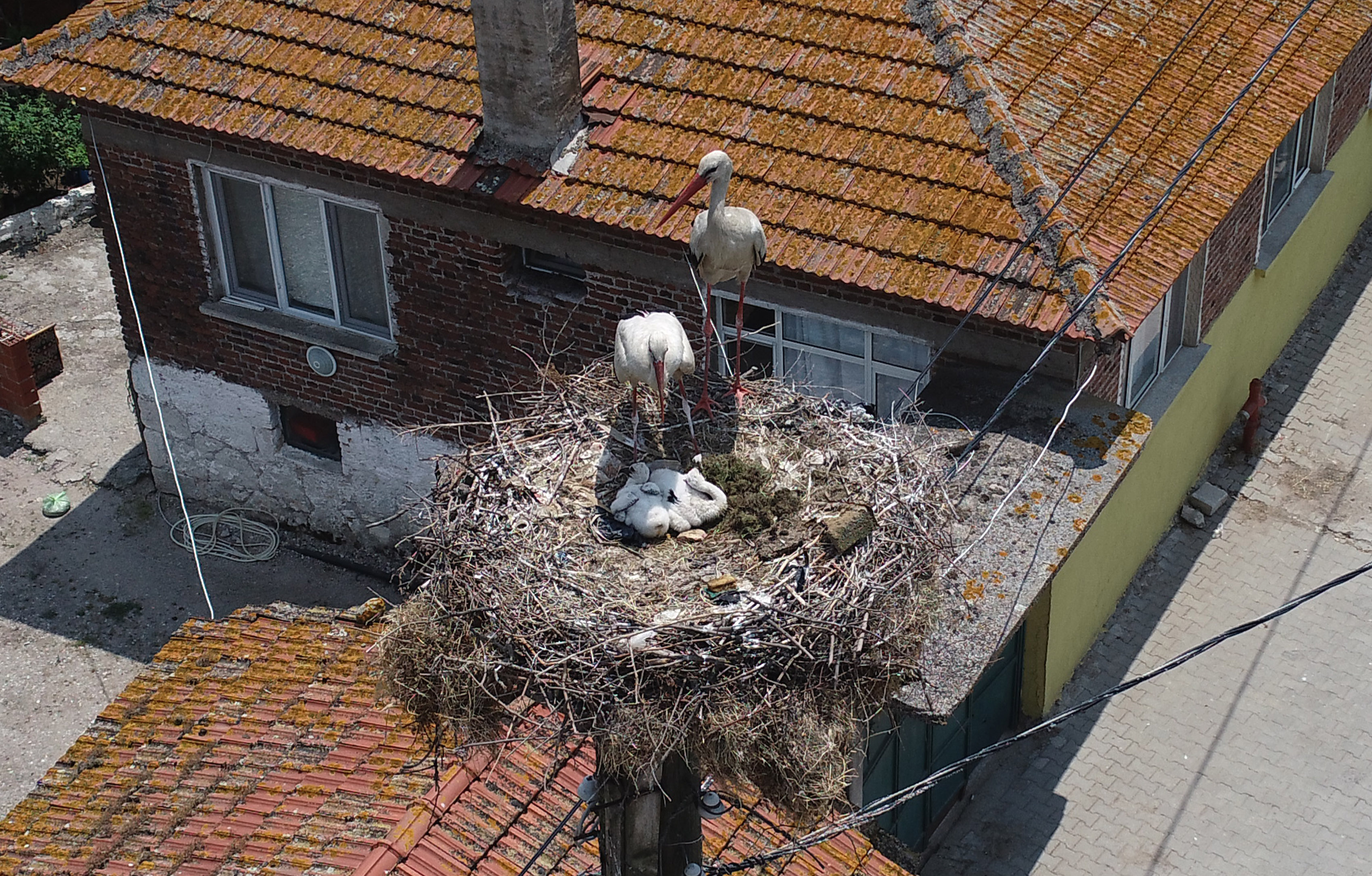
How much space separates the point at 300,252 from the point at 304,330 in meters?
0.56

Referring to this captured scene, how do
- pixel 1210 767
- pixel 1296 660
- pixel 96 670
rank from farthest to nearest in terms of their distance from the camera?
pixel 96 670, pixel 1296 660, pixel 1210 767

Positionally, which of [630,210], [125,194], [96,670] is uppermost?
[630,210]

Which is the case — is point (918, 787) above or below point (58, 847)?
above

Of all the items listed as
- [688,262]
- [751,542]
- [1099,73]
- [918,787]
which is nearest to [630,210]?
[688,262]

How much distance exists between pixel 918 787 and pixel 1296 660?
232 inches

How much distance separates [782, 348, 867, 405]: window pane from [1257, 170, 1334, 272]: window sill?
430 centimetres

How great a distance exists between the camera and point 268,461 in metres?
12.5

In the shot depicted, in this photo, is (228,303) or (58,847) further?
(228,303)

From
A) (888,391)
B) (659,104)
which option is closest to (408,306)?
(659,104)

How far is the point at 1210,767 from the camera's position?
33.3 feet

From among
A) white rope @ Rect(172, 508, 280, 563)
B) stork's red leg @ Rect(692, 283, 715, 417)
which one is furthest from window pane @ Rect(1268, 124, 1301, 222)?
white rope @ Rect(172, 508, 280, 563)

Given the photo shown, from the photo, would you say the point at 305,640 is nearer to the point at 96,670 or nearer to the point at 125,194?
the point at 96,670

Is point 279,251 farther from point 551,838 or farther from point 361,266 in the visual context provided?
point 551,838

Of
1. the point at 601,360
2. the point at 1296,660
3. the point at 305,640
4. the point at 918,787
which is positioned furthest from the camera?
the point at 1296,660
